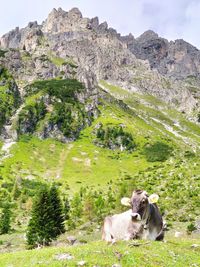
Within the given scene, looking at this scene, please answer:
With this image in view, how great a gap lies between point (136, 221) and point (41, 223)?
46.6 meters

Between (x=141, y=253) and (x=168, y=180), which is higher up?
(x=141, y=253)

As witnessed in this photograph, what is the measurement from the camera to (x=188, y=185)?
77.9 meters

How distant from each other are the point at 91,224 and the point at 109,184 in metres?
75.4

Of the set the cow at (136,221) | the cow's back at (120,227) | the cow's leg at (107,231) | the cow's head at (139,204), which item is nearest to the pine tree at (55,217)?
the cow's leg at (107,231)

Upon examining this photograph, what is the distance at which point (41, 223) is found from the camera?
193ft

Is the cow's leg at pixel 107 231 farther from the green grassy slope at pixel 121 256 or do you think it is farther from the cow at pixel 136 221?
the green grassy slope at pixel 121 256

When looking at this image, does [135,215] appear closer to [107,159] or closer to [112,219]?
[112,219]

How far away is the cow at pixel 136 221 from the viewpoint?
48.6 ft

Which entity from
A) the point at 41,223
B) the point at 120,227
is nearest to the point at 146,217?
the point at 120,227

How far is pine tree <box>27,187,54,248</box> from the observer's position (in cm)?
5734

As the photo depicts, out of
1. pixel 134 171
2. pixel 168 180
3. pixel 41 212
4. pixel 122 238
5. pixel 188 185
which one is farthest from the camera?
pixel 134 171

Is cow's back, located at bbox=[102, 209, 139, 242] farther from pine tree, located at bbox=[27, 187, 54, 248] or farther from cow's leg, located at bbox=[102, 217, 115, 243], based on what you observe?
pine tree, located at bbox=[27, 187, 54, 248]

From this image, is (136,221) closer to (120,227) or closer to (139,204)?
(139,204)

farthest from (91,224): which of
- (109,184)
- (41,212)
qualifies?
(109,184)
